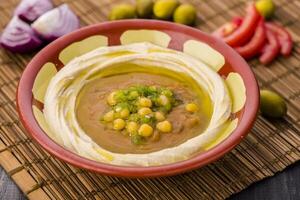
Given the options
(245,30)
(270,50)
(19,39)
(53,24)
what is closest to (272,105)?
(270,50)

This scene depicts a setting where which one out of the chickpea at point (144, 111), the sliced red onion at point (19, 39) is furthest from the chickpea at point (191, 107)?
the sliced red onion at point (19, 39)

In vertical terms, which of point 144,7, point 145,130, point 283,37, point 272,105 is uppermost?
point 145,130

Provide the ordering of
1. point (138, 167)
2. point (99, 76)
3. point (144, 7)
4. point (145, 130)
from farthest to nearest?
point (144, 7) < point (99, 76) < point (145, 130) < point (138, 167)

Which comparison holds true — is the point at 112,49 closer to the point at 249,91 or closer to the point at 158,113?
the point at 158,113

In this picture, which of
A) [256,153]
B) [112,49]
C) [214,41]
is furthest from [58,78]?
[256,153]

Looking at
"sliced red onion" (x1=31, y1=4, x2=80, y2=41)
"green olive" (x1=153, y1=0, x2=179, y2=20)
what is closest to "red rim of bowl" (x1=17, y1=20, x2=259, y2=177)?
"sliced red onion" (x1=31, y1=4, x2=80, y2=41)

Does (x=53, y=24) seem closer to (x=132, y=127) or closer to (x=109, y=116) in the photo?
(x=109, y=116)
